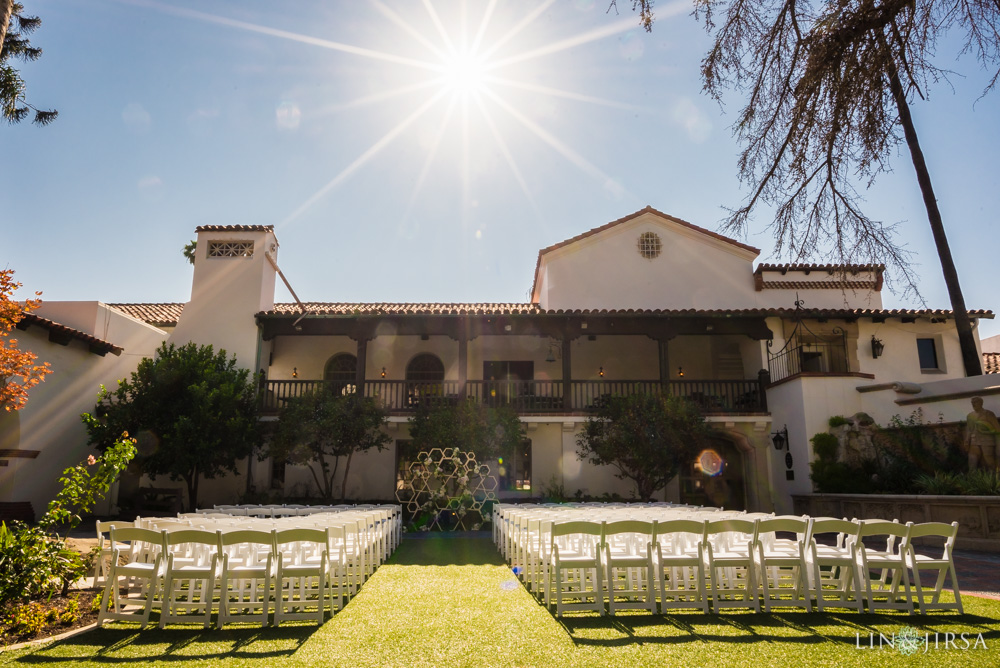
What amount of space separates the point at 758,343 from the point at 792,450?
11.0 ft

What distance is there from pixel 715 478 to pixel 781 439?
2.40 meters

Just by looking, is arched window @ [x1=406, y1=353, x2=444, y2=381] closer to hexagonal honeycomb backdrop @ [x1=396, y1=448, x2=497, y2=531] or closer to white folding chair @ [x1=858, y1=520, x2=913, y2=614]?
hexagonal honeycomb backdrop @ [x1=396, y1=448, x2=497, y2=531]

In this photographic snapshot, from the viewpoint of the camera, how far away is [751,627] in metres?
5.22

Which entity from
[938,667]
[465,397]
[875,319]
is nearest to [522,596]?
[938,667]

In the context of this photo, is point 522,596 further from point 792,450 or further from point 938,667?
point 792,450

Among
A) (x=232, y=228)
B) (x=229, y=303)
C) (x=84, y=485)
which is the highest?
(x=232, y=228)

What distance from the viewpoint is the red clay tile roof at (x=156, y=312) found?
19734 mm

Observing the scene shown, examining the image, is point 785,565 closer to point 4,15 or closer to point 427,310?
point 4,15

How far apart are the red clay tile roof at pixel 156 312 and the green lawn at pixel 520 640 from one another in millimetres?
16332

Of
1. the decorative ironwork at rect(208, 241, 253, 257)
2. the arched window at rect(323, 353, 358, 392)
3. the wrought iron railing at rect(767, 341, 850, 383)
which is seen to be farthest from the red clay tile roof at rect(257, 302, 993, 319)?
the arched window at rect(323, 353, 358, 392)

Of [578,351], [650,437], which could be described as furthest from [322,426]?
[578,351]

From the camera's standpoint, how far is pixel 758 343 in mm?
17516

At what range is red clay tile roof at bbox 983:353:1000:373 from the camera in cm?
1858

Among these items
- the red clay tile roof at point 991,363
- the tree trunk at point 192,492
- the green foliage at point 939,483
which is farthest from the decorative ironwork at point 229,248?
the red clay tile roof at point 991,363
